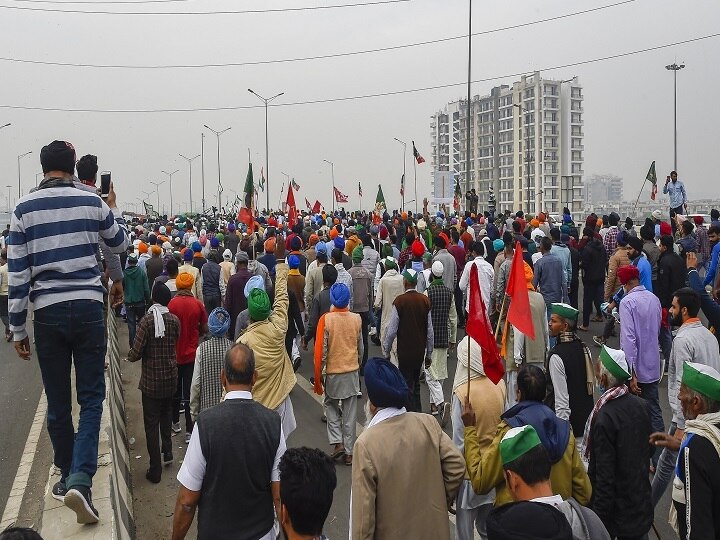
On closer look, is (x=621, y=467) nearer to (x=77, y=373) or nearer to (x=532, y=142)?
(x=77, y=373)

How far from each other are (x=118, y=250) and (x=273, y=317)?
202cm

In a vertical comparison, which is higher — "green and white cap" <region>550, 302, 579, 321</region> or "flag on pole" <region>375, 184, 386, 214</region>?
"flag on pole" <region>375, 184, 386, 214</region>

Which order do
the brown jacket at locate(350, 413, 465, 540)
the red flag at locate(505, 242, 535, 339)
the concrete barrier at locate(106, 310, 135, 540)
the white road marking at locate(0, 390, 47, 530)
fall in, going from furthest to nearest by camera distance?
the white road marking at locate(0, 390, 47, 530)
the red flag at locate(505, 242, 535, 339)
the concrete barrier at locate(106, 310, 135, 540)
the brown jacket at locate(350, 413, 465, 540)

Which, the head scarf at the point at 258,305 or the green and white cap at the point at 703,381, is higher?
the head scarf at the point at 258,305

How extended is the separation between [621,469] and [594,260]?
9.79m

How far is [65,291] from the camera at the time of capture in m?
4.01

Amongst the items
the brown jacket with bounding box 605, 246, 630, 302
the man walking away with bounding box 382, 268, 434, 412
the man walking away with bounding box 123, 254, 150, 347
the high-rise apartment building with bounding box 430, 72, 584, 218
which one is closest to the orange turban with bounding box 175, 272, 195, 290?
the man walking away with bounding box 382, 268, 434, 412

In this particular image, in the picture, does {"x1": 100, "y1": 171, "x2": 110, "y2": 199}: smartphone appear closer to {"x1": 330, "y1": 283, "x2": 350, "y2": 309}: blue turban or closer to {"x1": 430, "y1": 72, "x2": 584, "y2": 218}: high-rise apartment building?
{"x1": 330, "y1": 283, "x2": 350, "y2": 309}: blue turban

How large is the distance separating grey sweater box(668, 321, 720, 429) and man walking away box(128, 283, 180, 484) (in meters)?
4.88

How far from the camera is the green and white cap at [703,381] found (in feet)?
12.4

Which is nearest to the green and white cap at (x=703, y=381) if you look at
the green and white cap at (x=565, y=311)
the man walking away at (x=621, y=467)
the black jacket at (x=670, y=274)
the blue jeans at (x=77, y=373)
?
the man walking away at (x=621, y=467)

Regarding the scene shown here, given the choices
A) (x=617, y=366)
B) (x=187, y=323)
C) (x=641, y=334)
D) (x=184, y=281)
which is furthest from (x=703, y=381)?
(x=184, y=281)

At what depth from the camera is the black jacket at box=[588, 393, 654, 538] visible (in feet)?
13.8

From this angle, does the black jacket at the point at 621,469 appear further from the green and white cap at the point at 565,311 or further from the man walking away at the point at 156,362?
the man walking away at the point at 156,362
